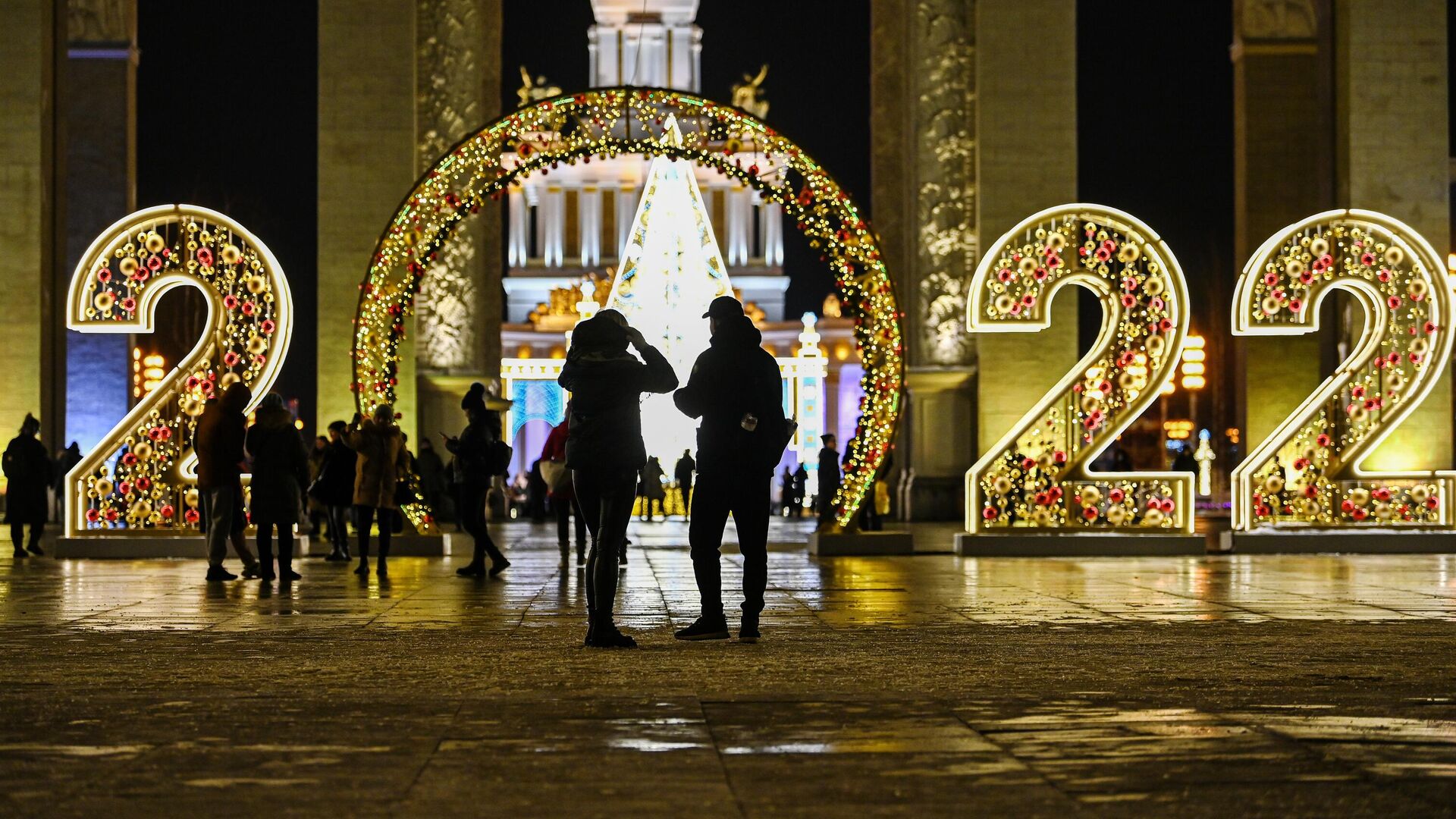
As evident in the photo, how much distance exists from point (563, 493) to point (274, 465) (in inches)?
85.6

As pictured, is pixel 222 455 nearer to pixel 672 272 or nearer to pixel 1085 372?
pixel 1085 372

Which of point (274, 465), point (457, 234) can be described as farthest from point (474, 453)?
point (457, 234)

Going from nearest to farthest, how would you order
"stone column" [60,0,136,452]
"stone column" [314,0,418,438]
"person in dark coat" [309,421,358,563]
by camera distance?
"person in dark coat" [309,421,358,563]
"stone column" [314,0,418,438]
"stone column" [60,0,136,452]

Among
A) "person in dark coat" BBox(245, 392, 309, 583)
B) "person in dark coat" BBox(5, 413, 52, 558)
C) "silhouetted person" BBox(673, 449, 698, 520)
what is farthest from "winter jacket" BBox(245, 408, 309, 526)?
"silhouetted person" BBox(673, 449, 698, 520)

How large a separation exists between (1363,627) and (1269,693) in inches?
127

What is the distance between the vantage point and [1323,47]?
2384cm

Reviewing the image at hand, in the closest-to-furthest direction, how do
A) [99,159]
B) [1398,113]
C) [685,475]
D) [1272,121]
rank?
[1398,113]
[1272,121]
[99,159]
[685,475]

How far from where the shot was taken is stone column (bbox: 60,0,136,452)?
3350cm

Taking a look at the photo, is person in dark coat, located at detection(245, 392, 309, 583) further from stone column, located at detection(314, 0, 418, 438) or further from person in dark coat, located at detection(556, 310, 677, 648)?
stone column, located at detection(314, 0, 418, 438)

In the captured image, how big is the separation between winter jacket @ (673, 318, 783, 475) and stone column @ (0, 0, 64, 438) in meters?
15.1

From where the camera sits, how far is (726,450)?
9742mm

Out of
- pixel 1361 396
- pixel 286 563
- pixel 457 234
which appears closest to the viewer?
pixel 286 563

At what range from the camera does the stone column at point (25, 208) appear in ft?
75.1

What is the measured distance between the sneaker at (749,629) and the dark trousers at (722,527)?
55 millimetres
